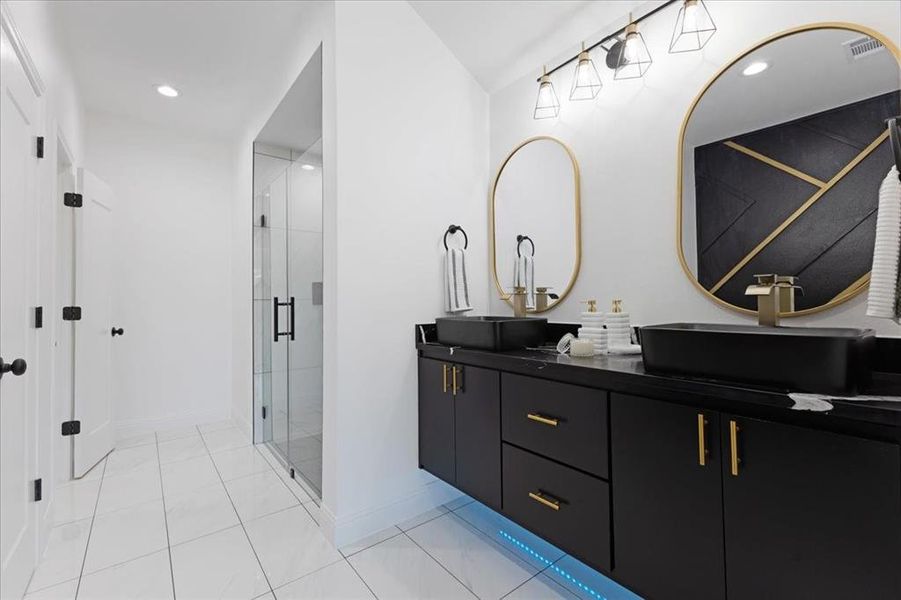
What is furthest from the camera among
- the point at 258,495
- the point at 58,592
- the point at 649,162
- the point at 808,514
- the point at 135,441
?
the point at 135,441

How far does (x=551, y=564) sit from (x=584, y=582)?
0.53ft

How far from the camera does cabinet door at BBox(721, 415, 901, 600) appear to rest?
89cm

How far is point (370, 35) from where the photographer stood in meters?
2.11

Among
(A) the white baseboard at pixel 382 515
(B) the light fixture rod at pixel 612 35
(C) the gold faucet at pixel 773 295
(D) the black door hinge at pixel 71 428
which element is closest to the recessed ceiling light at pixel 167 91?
(D) the black door hinge at pixel 71 428

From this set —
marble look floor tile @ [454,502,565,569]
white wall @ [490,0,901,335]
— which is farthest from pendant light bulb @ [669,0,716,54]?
Answer: marble look floor tile @ [454,502,565,569]

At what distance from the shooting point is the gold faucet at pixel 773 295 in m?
1.40

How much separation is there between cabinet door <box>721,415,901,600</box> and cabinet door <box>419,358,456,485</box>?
1.23 m

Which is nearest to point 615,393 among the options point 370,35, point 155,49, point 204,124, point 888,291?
point 888,291

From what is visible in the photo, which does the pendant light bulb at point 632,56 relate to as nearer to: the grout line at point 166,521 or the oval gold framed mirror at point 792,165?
the oval gold framed mirror at point 792,165

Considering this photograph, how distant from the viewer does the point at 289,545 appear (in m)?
1.98

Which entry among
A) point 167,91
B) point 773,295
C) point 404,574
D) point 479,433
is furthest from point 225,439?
point 773,295

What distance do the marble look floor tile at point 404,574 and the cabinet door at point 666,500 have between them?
0.70 meters

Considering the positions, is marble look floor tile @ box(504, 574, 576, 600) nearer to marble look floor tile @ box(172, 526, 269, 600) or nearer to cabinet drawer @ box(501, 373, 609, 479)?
cabinet drawer @ box(501, 373, 609, 479)

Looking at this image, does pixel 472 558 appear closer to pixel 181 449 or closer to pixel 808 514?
pixel 808 514
